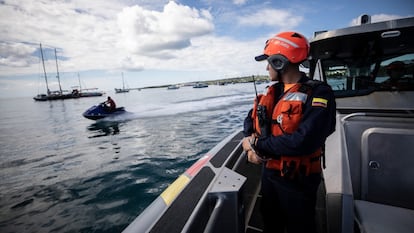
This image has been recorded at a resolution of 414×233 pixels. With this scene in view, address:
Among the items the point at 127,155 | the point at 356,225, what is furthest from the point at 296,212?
the point at 127,155

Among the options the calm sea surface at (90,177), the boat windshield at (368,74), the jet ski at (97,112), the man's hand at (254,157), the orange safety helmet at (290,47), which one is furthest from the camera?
the jet ski at (97,112)

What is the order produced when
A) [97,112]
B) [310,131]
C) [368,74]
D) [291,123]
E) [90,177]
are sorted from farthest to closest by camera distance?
1. [97,112]
2. [90,177]
3. [368,74]
4. [291,123]
5. [310,131]

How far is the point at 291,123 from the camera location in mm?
1420

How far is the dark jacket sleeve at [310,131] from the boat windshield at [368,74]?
93.1 inches

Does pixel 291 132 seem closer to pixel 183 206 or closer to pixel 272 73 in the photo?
pixel 272 73

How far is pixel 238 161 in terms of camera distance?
105 inches

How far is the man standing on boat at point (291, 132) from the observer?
53.2 inches

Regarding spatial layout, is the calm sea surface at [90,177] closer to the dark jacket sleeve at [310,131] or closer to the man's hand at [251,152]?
the man's hand at [251,152]

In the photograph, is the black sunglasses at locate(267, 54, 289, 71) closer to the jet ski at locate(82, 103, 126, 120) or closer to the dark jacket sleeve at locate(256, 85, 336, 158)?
the dark jacket sleeve at locate(256, 85, 336, 158)

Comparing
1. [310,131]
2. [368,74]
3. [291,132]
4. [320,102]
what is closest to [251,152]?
[291,132]

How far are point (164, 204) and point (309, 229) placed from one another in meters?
1.15

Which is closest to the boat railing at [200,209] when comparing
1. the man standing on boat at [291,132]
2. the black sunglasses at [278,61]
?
the man standing on boat at [291,132]

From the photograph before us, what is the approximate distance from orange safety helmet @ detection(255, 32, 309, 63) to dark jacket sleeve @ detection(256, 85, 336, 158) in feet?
0.84

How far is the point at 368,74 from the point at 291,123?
2.65 meters
